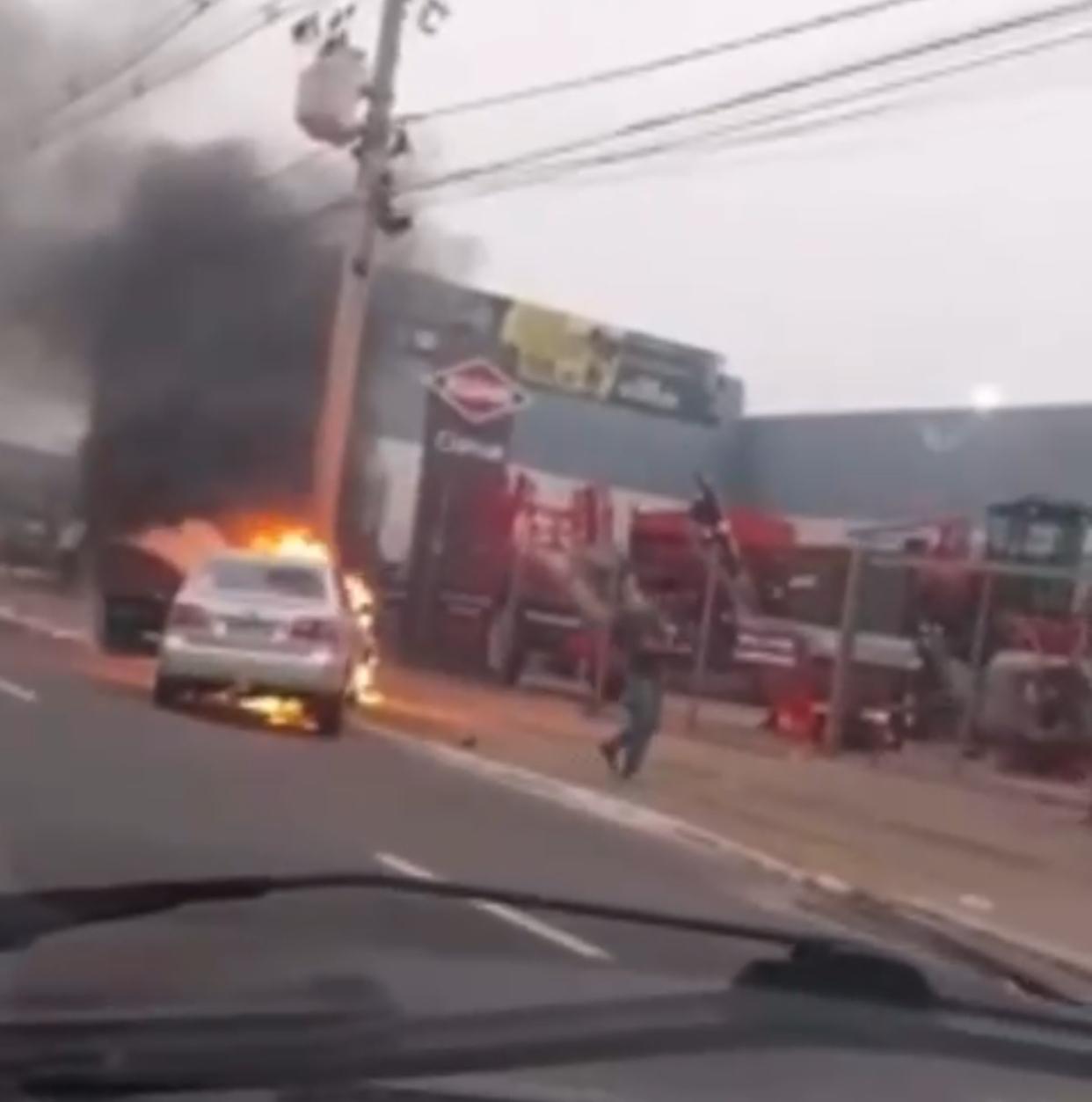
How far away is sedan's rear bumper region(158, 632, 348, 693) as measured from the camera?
25.4 metres

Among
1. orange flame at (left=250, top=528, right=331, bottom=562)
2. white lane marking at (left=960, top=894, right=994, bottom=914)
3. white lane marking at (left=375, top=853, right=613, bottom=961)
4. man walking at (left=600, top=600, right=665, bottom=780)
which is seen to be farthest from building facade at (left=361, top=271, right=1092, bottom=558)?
white lane marking at (left=375, top=853, right=613, bottom=961)

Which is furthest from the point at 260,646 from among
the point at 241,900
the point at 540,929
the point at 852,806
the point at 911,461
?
the point at 911,461

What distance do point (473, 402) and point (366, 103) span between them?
17.9ft

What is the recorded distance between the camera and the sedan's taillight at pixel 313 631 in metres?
25.5

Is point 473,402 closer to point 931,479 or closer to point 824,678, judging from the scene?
point 824,678

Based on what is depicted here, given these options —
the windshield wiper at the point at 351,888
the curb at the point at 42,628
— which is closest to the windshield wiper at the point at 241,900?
the windshield wiper at the point at 351,888

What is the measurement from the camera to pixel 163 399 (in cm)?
4681

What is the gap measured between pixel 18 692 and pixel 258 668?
78.9 inches

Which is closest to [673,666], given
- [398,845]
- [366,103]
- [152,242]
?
[366,103]

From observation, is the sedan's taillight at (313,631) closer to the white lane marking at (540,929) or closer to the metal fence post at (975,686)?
the metal fence post at (975,686)

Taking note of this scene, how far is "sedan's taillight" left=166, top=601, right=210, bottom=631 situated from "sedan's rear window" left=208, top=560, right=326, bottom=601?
44cm

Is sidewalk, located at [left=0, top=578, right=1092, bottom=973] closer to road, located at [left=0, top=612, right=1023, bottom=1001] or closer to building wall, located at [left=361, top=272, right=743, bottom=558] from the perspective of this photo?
road, located at [left=0, top=612, right=1023, bottom=1001]

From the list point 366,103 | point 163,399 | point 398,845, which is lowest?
point 398,845

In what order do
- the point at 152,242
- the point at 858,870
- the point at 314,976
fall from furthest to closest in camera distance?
1. the point at 152,242
2. the point at 858,870
3. the point at 314,976
